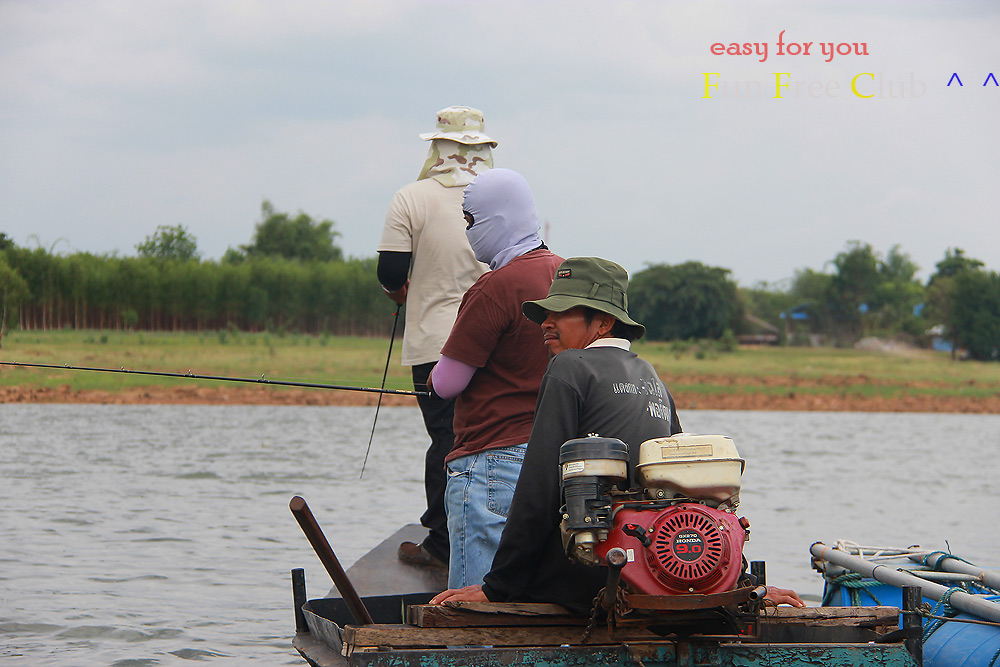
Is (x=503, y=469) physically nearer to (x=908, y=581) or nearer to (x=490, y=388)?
(x=490, y=388)

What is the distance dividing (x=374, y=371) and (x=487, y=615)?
33913 millimetres

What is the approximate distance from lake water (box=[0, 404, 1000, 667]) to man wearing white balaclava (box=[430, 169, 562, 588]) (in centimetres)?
253

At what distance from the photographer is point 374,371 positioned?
36.9 meters

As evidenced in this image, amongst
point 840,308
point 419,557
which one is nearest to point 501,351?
point 419,557

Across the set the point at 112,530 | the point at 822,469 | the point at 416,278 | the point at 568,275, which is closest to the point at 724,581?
the point at 568,275

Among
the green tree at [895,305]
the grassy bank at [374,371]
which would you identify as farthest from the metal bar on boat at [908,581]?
the green tree at [895,305]

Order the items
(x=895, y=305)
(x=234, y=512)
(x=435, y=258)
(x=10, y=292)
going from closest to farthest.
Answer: (x=435, y=258)
(x=234, y=512)
(x=10, y=292)
(x=895, y=305)

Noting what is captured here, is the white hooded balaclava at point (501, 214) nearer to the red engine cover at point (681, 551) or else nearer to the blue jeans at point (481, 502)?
the blue jeans at point (481, 502)

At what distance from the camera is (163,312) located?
29.0m

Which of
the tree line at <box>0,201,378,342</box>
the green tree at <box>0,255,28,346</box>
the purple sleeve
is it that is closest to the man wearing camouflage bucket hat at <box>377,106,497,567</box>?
the purple sleeve

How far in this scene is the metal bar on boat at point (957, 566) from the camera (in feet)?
15.2

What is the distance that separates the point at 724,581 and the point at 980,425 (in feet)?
124

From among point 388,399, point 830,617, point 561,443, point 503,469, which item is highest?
point 561,443

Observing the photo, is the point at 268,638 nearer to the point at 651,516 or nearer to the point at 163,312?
the point at 651,516
